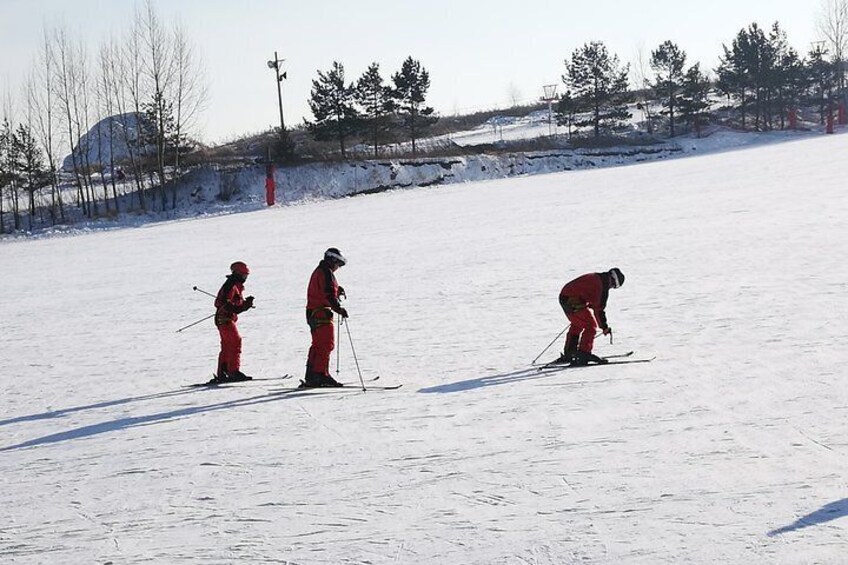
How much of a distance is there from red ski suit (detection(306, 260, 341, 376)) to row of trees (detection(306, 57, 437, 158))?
40.1 metres

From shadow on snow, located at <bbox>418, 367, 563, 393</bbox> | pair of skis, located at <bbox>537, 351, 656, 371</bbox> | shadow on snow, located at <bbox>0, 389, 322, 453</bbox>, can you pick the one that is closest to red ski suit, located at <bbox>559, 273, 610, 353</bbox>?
pair of skis, located at <bbox>537, 351, 656, 371</bbox>

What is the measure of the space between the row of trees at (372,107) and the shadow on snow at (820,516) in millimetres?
45102

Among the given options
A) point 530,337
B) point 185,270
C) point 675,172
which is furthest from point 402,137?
point 530,337

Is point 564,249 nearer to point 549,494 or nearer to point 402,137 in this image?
point 549,494

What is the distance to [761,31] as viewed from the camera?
217ft

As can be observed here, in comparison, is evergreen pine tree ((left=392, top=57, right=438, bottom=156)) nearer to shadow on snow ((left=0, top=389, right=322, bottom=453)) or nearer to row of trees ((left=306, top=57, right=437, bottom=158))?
row of trees ((left=306, top=57, right=437, bottom=158))

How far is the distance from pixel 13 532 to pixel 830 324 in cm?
960

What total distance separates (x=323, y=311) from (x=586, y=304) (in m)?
3.04

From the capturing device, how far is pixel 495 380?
1113 cm

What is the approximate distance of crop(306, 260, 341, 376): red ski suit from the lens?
1056 centimetres

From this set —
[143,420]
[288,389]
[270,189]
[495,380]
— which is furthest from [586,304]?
[270,189]

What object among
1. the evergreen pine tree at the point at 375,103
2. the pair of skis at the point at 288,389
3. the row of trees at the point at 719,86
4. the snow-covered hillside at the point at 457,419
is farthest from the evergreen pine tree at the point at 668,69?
the pair of skis at the point at 288,389

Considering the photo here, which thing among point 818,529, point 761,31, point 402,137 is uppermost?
point 761,31

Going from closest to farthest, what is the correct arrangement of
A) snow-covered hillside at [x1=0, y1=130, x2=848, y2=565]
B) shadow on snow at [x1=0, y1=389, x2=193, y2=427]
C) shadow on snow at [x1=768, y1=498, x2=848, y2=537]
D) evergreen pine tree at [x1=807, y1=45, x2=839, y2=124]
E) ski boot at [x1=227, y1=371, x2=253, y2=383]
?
shadow on snow at [x1=768, y1=498, x2=848, y2=537]
snow-covered hillside at [x1=0, y1=130, x2=848, y2=565]
shadow on snow at [x1=0, y1=389, x2=193, y2=427]
ski boot at [x1=227, y1=371, x2=253, y2=383]
evergreen pine tree at [x1=807, y1=45, x2=839, y2=124]
